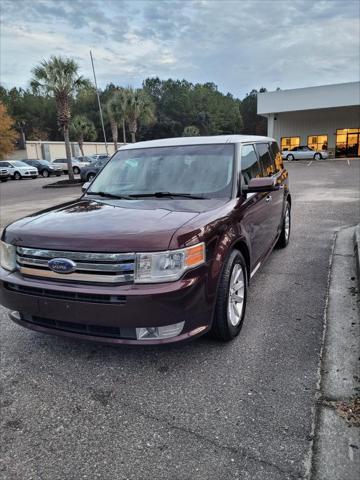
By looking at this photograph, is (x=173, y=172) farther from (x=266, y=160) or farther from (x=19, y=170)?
(x=19, y=170)

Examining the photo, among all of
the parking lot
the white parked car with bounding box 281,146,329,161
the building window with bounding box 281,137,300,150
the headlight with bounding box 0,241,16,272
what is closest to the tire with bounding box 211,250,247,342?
the parking lot

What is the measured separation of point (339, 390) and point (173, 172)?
2526mm

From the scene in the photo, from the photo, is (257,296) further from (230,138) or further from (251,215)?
(230,138)

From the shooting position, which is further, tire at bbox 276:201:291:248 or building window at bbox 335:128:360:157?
building window at bbox 335:128:360:157

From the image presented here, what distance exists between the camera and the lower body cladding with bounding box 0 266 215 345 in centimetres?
269

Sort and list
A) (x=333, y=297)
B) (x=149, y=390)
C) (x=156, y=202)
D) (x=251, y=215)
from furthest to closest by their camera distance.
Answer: (x=333, y=297)
(x=251, y=215)
(x=156, y=202)
(x=149, y=390)

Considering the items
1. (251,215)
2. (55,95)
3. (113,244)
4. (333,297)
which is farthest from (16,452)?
(55,95)

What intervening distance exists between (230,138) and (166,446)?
10.8ft

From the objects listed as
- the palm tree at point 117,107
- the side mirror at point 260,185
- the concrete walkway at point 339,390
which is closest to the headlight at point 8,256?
the side mirror at point 260,185

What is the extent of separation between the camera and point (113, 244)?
2727 millimetres

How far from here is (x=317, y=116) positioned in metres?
38.5

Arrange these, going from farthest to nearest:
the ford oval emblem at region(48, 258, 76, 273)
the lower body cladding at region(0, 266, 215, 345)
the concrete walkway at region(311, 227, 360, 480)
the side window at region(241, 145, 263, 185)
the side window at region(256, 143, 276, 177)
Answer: the side window at region(256, 143, 276, 177) → the side window at region(241, 145, 263, 185) → the ford oval emblem at region(48, 258, 76, 273) → the lower body cladding at region(0, 266, 215, 345) → the concrete walkway at region(311, 227, 360, 480)

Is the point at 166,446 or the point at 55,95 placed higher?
Result: the point at 55,95

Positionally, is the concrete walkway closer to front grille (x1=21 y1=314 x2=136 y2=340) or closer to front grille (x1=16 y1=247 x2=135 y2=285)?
front grille (x1=21 y1=314 x2=136 y2=340)
